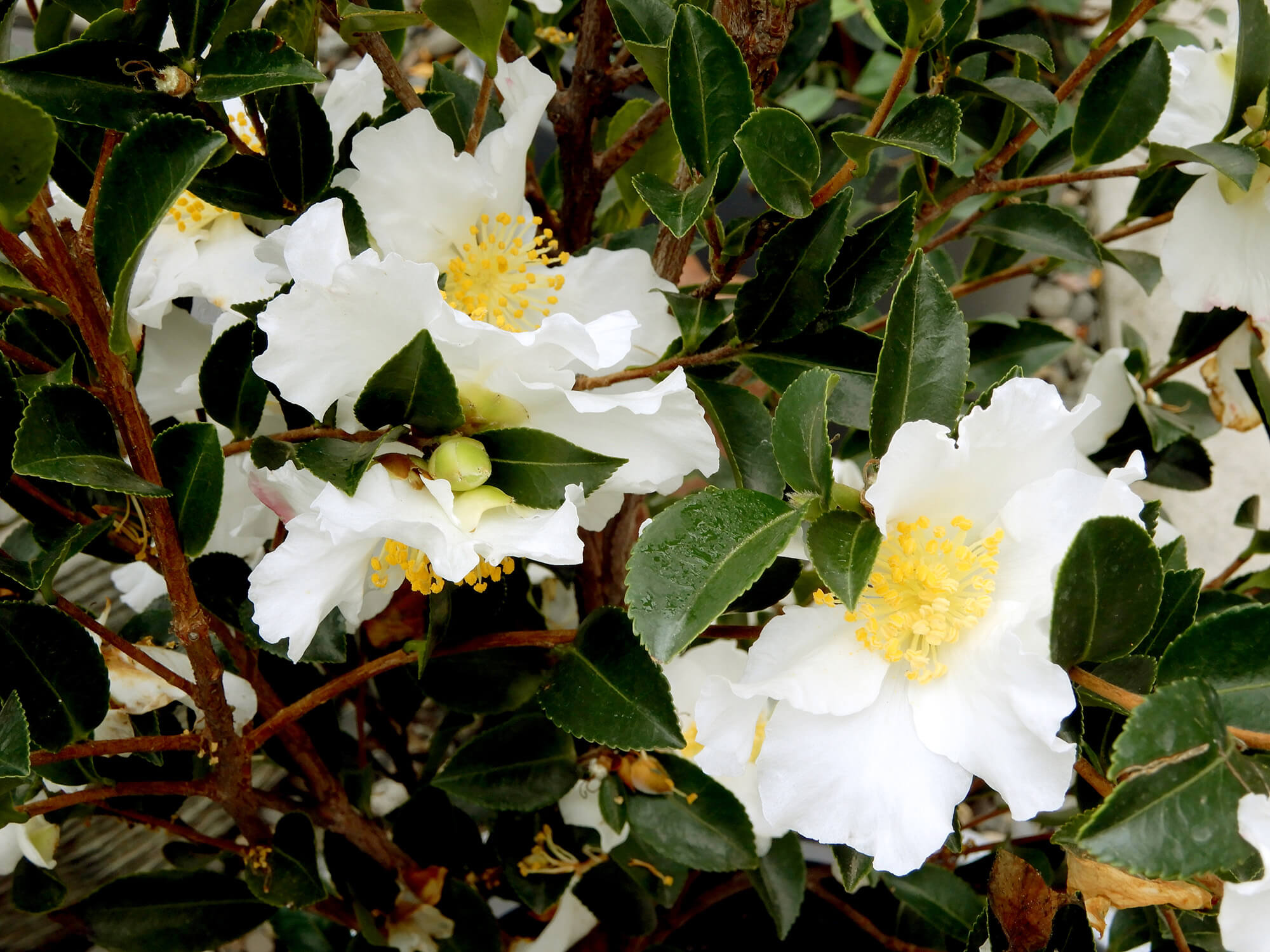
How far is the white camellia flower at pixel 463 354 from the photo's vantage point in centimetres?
42

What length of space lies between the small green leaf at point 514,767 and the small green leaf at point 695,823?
0.18ft

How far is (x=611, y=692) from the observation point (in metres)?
0.56

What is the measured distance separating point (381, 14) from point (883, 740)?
411mm

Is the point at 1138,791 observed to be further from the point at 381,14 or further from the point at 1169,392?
the point at 1169,392

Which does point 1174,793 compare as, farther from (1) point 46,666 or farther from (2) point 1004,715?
(1) point 46,666

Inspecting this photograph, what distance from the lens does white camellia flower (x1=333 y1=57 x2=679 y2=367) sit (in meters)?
0.56

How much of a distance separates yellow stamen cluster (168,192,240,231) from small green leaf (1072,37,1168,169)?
514 mm

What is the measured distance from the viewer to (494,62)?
556 millimetres

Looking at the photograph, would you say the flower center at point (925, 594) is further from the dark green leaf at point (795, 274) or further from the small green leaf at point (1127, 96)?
the small green leaf at point (1127, 96)

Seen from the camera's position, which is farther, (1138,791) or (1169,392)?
(1169,392)

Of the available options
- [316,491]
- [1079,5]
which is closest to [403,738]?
[316,491]

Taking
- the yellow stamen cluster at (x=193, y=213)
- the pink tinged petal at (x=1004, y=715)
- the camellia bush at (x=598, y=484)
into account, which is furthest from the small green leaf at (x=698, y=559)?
the yellow stamen cluster at (x=193, y=213)

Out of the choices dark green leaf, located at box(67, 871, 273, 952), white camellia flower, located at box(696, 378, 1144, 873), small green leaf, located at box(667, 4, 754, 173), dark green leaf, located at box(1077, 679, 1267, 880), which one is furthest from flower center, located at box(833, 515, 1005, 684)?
dark green leaf, located at box(67, 871, 273, 952)

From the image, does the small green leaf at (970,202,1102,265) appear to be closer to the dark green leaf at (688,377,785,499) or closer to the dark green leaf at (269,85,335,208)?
the dark green leaf at (688,377,785,499)
